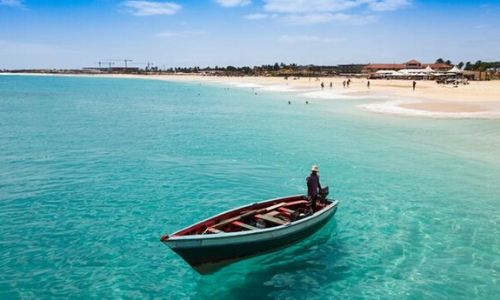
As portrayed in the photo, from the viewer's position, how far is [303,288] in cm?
1020

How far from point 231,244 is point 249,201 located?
6.65 m

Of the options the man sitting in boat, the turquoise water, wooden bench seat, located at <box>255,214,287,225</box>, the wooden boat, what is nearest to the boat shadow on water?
the turquoise water

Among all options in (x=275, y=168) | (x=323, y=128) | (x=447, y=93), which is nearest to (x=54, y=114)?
(x=323, y=128)

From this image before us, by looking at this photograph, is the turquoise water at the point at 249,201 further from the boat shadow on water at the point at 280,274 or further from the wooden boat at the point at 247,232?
the wooden boat at the point at 247,232

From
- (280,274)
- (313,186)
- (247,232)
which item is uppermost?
(313,186)

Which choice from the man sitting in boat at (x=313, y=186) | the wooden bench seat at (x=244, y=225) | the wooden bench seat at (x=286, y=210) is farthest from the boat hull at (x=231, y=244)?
the man sitting in boat at (x=313, y=186)

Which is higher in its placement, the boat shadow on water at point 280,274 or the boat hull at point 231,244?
the boat hull at point 231,244

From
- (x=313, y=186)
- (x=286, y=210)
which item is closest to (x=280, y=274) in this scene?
(x=286, y=210)

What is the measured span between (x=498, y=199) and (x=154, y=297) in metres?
14.4

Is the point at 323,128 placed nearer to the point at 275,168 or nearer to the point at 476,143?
the point at 476,143

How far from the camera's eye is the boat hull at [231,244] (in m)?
9.46

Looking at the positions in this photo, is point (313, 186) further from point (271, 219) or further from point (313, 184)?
point (271, 219)

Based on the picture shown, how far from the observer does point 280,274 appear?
35.6 ft

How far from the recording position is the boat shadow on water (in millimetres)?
10047
